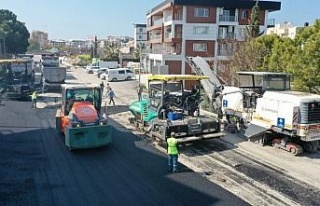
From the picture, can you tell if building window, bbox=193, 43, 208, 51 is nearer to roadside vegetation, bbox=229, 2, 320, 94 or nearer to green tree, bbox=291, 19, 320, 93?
roadside vegetation, bbox=229, 2, 320, 94

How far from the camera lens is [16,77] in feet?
89.1

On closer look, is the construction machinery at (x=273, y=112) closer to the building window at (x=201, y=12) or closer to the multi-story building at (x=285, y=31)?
the multi-story building at (x=285, y=31)

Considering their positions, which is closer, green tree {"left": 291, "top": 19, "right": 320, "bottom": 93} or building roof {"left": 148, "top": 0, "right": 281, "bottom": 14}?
green tree {"left": 291, "top": 19, "right": 320, "bottom": 93}

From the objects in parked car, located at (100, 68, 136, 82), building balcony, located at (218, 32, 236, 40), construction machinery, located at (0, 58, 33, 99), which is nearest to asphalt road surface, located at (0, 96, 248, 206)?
construction machinery, located at (0, 58, 33, 99)

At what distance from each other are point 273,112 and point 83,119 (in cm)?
748

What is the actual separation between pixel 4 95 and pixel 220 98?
16936 millimetres

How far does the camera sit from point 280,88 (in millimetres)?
15555

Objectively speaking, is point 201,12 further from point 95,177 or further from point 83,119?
point 95,177

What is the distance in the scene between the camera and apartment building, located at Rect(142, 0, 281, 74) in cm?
4162

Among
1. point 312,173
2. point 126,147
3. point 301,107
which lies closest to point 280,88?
point 301,107

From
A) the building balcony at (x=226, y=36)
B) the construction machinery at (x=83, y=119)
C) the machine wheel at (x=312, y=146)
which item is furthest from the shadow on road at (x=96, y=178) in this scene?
the building balcony at (x=226, y=36)

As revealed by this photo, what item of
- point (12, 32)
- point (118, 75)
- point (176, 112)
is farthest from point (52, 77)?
point (12, 32)

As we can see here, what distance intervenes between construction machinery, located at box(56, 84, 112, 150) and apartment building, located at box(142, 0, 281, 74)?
26.4m

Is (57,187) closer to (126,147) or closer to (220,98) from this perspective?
(126,147)
